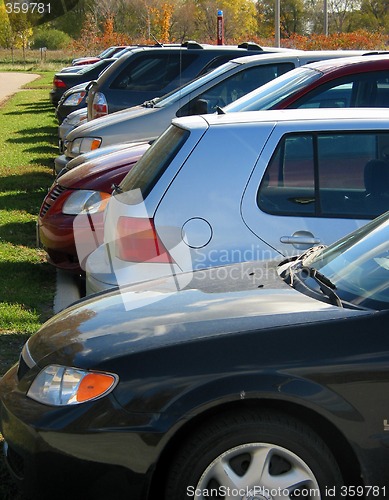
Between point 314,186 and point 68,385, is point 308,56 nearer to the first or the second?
point 314,186

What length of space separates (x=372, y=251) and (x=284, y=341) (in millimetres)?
953

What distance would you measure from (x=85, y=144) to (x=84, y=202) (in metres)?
2.41

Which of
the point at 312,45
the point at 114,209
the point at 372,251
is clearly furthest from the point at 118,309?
the point at 312,45

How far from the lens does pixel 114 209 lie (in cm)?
553

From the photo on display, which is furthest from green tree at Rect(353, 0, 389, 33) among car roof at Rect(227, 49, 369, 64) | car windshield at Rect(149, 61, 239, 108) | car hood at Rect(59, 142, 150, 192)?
car hood at Rect(59, 142, 150, 192)

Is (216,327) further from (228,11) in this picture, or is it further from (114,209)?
(228,11)

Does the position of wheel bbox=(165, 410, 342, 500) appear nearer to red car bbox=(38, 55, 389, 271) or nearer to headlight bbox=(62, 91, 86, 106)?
red car bbox=(38, 55, 389, 271)

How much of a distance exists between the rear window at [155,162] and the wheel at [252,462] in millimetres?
2187

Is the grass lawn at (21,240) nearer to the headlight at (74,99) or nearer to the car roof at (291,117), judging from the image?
the headlight at (74,99)

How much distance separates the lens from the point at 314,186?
5316 millimetres

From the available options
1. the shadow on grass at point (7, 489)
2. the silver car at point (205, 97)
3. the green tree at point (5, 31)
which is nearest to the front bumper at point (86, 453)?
the shadow on grass at point (7, 489)

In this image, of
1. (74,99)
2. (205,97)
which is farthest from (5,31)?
(205,97)

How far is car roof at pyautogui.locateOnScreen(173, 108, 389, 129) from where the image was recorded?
17.6ft

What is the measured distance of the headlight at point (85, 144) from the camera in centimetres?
978
